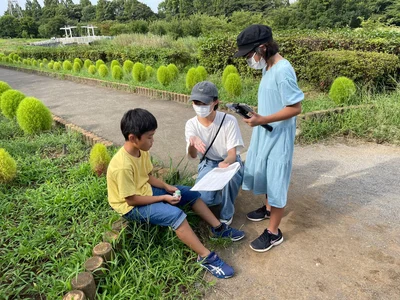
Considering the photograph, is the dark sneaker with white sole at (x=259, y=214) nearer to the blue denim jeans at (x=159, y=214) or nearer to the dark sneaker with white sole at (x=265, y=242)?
the dark sneaker with white sole at (x=265, y=242)

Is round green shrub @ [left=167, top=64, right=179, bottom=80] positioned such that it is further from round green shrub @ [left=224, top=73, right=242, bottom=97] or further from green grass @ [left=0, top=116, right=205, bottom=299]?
green grass @ [left=0, top=116, right=205, bottom=299]

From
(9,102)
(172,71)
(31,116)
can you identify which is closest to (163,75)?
(172,71)

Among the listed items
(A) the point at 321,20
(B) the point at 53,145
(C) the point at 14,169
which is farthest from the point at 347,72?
(A) the point at 321,20

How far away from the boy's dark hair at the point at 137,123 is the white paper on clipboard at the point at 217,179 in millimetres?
513

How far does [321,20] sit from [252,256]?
3744cm

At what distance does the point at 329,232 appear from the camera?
2.52m

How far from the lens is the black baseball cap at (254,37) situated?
6.23ft

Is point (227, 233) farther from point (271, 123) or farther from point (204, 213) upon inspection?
point (271, 123)

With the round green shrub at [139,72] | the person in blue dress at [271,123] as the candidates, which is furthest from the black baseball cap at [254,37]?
the round green shrub at [139,72]

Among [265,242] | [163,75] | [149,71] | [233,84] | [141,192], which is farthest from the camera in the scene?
[149,71]

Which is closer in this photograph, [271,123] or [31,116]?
[271,123]

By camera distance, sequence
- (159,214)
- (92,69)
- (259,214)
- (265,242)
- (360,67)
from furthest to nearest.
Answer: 1. (92,69)
2. (360,67)
3. (259,214)
4. (265,242)
5. (159,214)

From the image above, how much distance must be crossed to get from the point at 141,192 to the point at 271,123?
1084mm

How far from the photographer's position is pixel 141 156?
223 centimetres
